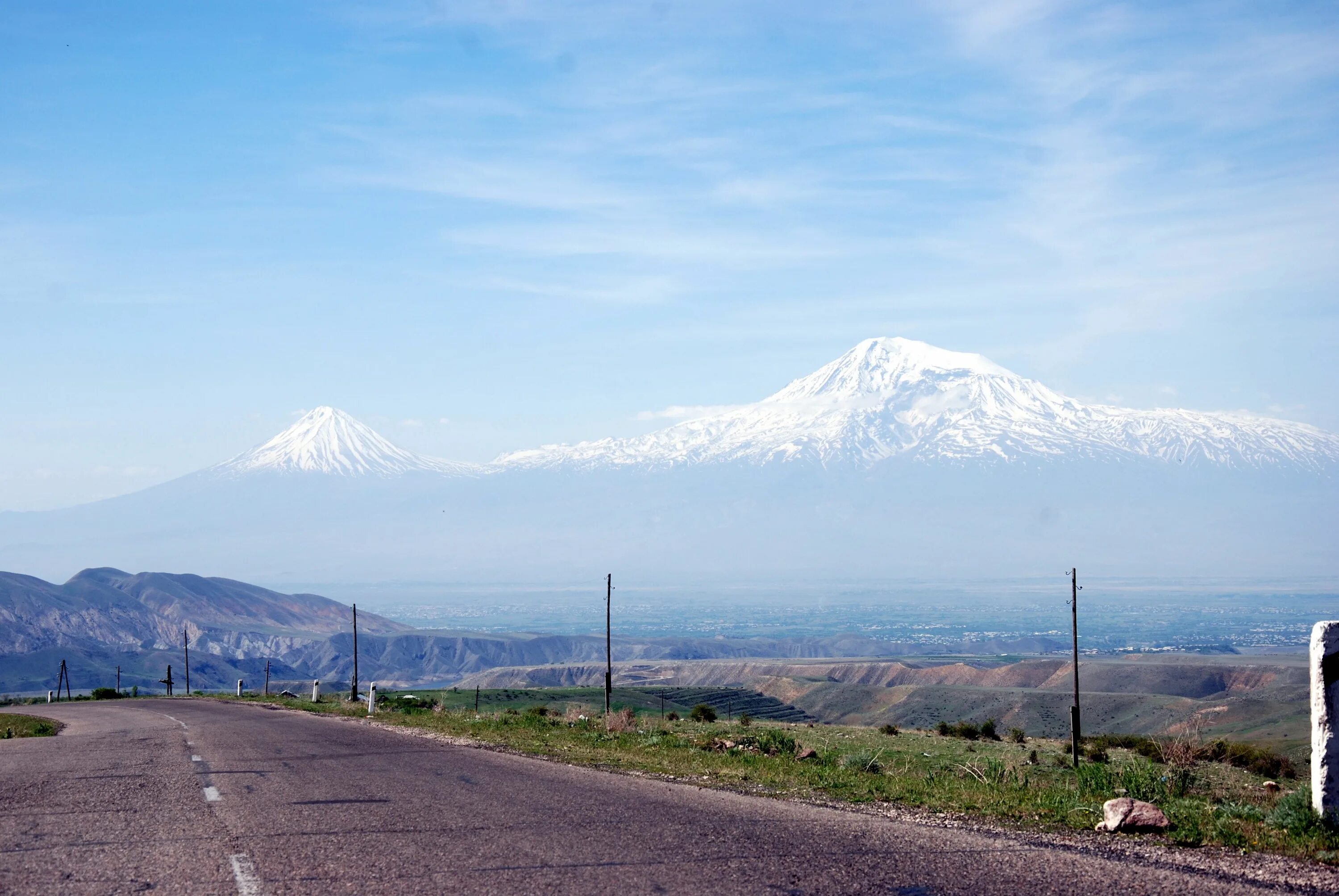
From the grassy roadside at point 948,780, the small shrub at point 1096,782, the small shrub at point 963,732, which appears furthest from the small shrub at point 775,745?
the small shrub at point 963,732

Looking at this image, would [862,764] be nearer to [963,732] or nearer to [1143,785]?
[1143,785]

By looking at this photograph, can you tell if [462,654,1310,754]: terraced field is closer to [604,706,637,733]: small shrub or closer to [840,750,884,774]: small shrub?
[604,706,637,733]: small shrub

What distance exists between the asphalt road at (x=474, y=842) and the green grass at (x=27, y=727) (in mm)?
12318

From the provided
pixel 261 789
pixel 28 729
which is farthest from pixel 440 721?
pixel 261 789

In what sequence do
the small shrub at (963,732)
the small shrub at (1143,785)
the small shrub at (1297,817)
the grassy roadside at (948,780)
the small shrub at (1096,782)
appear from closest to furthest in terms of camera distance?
the small shrub at (1297,817) < the grassy roadside at (948,780) < the small shrub at (1143,785) < the small shrub at (1096,782) < the small shrub at (963,732)

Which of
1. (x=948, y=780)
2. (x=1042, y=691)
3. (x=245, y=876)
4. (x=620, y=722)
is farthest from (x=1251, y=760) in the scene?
(x=1042, y=691)

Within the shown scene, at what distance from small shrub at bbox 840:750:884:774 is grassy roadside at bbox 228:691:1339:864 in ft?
0.13

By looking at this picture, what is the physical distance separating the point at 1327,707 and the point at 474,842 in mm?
7046

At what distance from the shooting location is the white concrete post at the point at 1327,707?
980 centimetres

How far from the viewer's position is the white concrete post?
9.80 metres

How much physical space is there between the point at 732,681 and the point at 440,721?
510ft

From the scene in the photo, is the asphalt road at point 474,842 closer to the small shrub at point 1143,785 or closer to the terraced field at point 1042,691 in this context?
the small shrub at point 1143,785

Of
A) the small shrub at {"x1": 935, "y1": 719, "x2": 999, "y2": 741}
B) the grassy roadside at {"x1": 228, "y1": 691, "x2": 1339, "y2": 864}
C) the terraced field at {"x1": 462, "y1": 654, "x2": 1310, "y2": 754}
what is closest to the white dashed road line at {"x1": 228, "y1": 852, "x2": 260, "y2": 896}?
the grassy roadside at {"x1": 228, "y1": 691, "x2": 1339, "y2": 864}

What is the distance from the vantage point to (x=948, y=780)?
48.9ft
